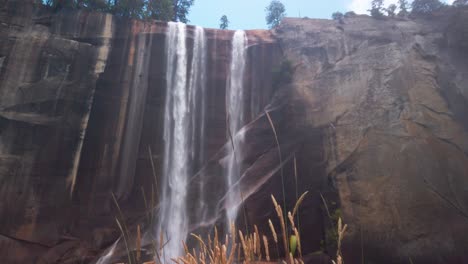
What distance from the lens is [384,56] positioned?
12.2m

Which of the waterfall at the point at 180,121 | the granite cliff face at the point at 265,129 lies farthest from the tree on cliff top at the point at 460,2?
the waterfall at the point at 180,121

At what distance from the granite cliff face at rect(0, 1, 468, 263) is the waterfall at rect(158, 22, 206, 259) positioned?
432 mm

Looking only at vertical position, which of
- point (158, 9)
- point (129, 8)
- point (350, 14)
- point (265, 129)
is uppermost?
point (350, 14)

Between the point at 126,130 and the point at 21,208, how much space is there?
15.1 feet

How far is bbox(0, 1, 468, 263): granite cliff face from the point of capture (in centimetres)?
993

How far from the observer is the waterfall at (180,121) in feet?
40.1

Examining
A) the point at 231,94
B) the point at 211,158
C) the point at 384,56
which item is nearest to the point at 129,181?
the point at 211,158

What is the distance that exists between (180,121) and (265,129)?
375 cm

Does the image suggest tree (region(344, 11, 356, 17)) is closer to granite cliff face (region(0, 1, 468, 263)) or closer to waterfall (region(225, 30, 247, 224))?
granite cliff face (region(0, 1, 468, 263))

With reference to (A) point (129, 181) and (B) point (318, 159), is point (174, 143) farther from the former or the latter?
(B) point (318, 159)

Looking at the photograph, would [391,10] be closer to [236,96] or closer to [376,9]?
[376,9]

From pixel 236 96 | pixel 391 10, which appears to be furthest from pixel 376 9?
pixel 236 96

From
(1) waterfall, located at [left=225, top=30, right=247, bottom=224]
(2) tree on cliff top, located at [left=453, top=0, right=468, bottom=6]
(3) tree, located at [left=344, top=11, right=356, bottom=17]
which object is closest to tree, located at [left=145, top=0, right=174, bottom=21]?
(1) waterfall, located at [left=225, top=30, right=247, bottom=224]

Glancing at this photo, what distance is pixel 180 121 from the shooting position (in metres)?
13.8
